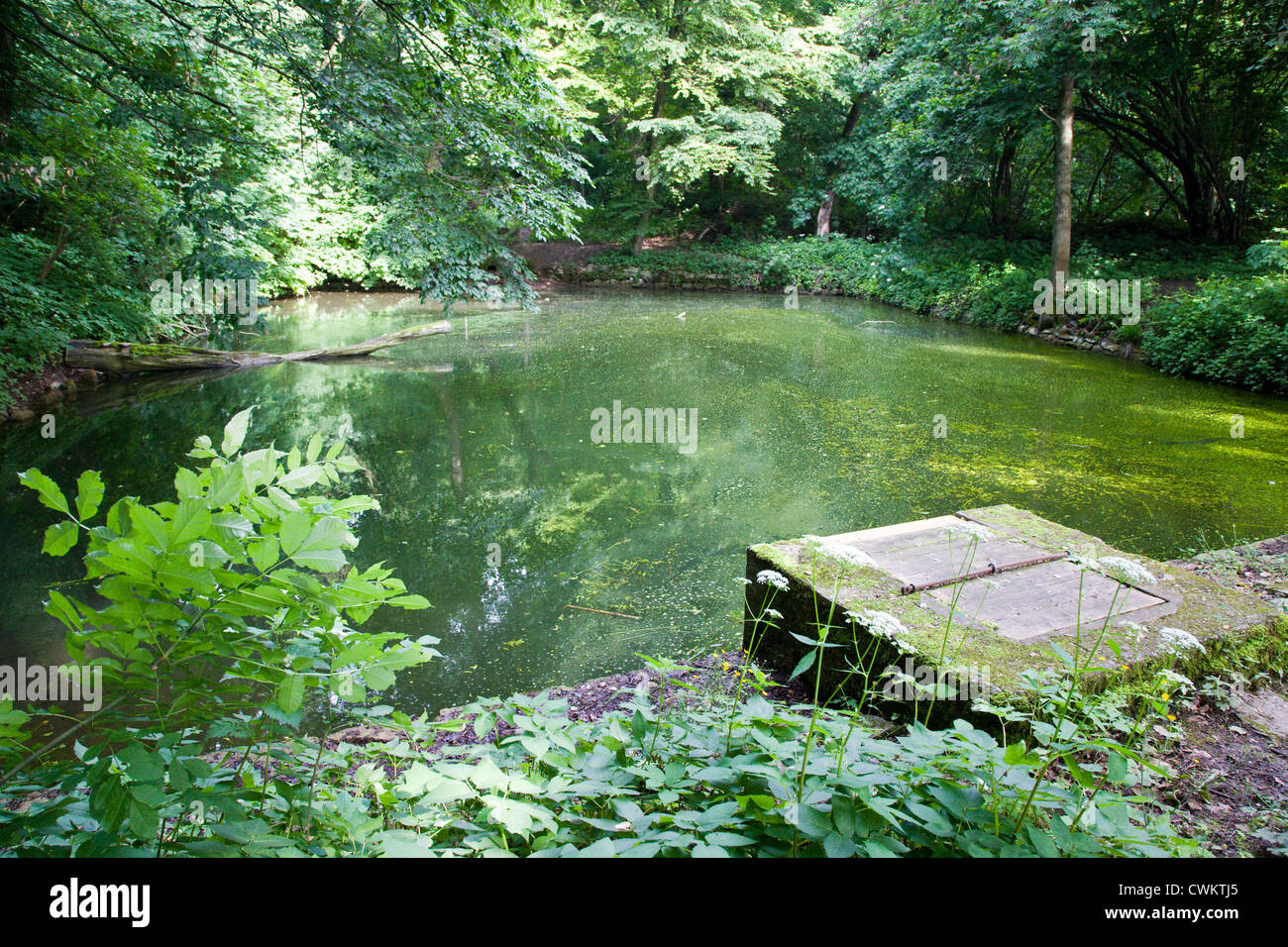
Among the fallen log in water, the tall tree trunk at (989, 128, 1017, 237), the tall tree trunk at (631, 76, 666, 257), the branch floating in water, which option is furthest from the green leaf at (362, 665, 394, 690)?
the tall tree trunk at (631, 76, 666, 257)

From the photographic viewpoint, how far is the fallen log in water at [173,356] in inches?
308

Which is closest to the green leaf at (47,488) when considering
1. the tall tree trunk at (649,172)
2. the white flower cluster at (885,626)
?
the white flower cluster at (885,626)

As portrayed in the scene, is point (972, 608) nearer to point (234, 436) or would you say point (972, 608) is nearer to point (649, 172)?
point (234, 436)

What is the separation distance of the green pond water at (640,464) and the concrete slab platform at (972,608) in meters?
0.77

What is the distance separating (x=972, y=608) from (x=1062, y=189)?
38.2 ft

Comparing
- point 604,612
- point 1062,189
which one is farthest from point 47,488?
point 1062,189

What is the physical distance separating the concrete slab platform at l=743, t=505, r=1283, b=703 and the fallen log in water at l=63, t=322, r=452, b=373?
321 inches

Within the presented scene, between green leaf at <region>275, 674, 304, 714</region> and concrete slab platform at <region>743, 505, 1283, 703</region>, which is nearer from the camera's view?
green leaf at <region>275, 674, 304, 714</region>

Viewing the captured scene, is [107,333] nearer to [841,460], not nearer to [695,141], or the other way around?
[841,460]

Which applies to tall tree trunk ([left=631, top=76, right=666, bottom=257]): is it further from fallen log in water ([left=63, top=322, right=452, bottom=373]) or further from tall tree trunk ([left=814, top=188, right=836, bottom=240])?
fallen log in water ([left=63, top=322, right=452, bottom=373])

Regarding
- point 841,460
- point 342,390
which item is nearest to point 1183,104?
point 841,460

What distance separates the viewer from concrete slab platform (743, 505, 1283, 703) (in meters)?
2.09

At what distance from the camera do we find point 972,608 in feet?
8.36
